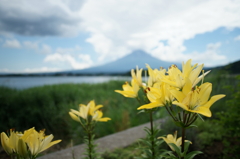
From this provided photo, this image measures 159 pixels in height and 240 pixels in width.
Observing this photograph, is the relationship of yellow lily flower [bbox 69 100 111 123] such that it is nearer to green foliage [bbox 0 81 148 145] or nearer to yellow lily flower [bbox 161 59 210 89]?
yellow lily flower [bbox 161 59 210 89]

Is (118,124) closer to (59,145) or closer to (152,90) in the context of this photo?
(59,145)

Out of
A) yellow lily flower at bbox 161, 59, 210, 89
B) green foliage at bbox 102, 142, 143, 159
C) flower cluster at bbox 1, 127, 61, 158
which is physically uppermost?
yellow lily flower at bbox 161, 59, 210, 89

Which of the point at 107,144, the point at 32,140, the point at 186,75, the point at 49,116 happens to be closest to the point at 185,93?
the point at 186,75

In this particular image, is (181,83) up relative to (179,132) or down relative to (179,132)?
up

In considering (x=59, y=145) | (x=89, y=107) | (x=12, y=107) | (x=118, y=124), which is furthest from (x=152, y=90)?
(x=12, y=107)

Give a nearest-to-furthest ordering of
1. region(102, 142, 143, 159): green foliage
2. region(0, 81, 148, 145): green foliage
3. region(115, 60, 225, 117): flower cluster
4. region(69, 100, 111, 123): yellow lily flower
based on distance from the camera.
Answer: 1. region(115, 60, 225, 117): flower cluster
2. region(69, 100, 111, 123): yellow lily flower
3. region(102, 142, 143, 159): green foliage
4. region(0, 81, 148, 145): green foliage

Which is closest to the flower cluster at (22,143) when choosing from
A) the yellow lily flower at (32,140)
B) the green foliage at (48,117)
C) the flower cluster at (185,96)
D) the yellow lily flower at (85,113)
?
the yellow lily flower at (32,140)

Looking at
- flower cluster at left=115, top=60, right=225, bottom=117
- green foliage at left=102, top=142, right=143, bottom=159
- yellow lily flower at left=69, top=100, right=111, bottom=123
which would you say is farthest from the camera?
green foliage at left=102, top=142, right=143, bottom=159

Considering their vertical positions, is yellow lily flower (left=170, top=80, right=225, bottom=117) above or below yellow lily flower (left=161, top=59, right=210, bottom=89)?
below

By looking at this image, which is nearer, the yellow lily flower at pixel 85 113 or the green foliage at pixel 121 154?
the yellow lily flower at pixel 85 113

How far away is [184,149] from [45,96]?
13.9ft

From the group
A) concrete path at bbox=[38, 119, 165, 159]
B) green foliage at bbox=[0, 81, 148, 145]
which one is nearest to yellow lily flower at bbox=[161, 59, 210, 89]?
concrete path at bbox=[38, 119, 165, 159]

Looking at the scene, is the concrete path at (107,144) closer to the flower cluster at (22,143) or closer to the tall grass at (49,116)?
the tall grass at (49,116)

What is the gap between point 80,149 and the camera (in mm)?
2396
